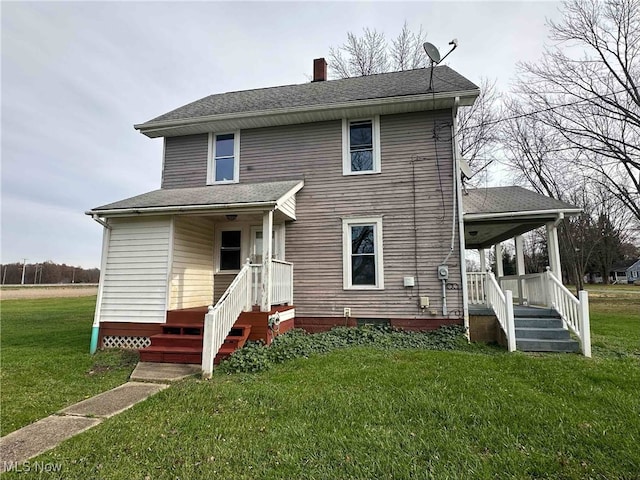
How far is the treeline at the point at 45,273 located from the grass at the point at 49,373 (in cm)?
6583

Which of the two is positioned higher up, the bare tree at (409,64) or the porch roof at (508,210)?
the bare tree at (409,64)

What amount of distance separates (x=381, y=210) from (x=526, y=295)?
5.07 metres

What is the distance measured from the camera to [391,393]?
4.47 metres

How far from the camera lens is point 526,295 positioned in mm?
9617

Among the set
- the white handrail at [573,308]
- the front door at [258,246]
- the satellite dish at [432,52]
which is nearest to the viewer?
the white handrail at [573,308]

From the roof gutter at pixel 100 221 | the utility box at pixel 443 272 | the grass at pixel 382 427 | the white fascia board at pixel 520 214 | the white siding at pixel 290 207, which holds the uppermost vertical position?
the white siding at pixel 290 207

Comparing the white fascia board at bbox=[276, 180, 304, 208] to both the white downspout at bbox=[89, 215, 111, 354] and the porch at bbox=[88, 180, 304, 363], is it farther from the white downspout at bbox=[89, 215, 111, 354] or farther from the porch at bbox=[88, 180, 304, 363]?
the white downspout at bbox=[89, 215, 111, 354]

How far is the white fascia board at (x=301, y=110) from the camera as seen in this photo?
8039 mm

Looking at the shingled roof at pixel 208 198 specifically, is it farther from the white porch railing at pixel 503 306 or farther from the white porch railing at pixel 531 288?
the white porch railing at pixel 531 288

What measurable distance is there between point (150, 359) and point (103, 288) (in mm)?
2670

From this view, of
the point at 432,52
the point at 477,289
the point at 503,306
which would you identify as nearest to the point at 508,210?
the point at 477,289

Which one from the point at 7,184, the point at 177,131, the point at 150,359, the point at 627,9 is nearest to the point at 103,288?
the point at 150,359

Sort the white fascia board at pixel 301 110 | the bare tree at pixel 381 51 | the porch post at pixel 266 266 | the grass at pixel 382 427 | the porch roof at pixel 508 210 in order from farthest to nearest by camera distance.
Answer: the bare tree at pixel 381 51 < the white fascia board at pixel 301 110 < the porch roof at pixel 508 210 < the porch post at pixel 266 266 < the grass at pixel 382 427

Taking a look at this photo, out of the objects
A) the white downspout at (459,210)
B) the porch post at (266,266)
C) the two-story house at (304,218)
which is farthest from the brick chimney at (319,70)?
the porch post at (266,266)
